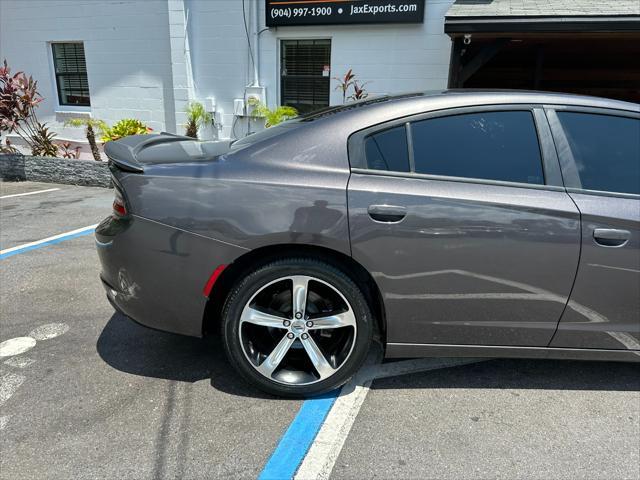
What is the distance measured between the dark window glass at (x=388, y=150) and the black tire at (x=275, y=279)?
0.60 m

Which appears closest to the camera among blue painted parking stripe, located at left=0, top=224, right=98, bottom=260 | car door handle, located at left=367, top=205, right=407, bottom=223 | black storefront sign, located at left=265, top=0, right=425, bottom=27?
car door handle, located at left=367, top=205, right=407, bottom=223

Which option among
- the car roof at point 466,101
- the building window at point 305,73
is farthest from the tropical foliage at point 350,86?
the car roof at point 466,101

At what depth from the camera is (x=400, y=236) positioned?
2.26m

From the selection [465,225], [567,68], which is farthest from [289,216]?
[567,68]

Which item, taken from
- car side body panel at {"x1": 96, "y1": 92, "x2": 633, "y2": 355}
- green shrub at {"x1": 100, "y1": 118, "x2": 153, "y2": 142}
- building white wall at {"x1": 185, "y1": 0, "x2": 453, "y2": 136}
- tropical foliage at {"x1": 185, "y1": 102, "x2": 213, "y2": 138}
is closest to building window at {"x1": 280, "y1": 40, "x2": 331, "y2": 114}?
building white wall at {"x1": 185, "y1": 0, "x2": 453, "y2": 136}

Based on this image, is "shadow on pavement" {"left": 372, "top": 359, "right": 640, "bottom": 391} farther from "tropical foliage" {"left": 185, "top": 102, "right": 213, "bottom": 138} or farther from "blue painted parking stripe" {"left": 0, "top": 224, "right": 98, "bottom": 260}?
"tropical foliage" {"left": 185, "top": 102, "right": 213, "bottom": 138}

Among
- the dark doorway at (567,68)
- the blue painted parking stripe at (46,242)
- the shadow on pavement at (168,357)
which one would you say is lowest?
the shadow on pavement at (168,357)

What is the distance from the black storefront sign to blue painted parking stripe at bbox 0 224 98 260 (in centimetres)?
510

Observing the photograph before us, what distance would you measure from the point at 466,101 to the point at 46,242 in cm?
473

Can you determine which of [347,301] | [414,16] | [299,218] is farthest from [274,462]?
[414,16]

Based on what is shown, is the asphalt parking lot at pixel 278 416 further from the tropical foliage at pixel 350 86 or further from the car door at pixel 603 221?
the tropical foliage at pixel 350 86

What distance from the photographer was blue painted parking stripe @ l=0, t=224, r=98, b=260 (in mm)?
4695

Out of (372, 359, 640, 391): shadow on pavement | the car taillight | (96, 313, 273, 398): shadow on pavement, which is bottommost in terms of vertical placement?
(372, 359, 640, 391): shadow on pavement

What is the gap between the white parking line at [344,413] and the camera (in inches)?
81.8
